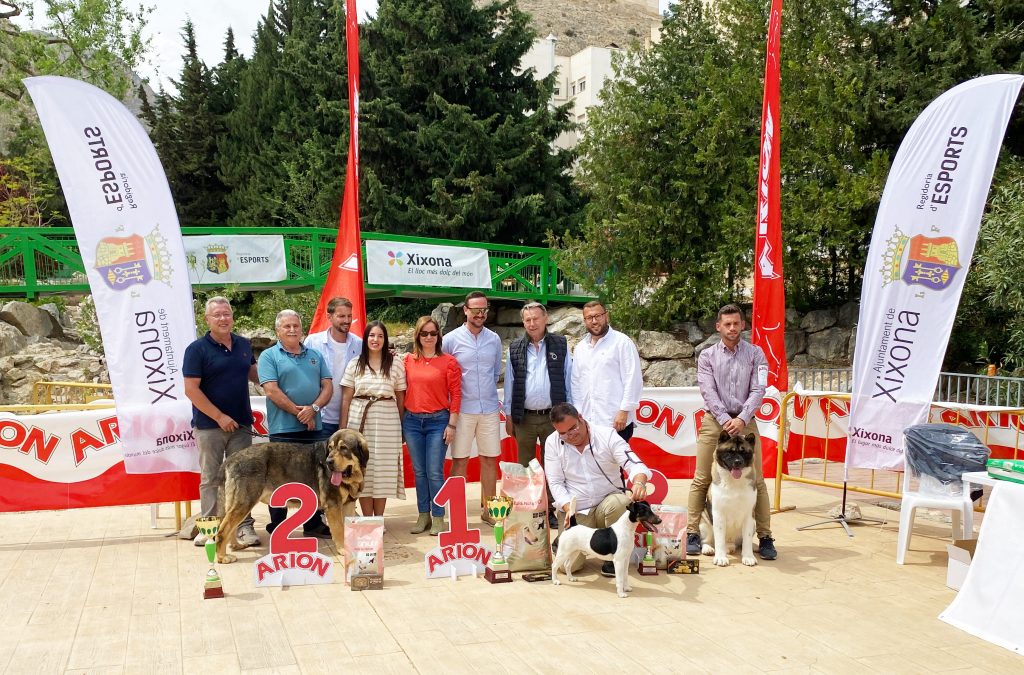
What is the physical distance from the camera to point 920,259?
5.75 meters

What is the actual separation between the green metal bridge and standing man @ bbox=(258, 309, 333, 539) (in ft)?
34.3

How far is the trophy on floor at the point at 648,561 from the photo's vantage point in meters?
4.98

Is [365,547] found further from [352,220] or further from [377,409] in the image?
[352,220]

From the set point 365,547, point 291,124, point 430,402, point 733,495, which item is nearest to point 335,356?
point 430,402

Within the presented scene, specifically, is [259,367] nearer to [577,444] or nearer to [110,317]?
[110,317]

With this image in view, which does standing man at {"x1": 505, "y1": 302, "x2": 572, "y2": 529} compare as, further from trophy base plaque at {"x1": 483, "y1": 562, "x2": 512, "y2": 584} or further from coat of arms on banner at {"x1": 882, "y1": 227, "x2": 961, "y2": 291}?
coat of arms on banner at {"x1": 882, "y1": 227, "x2": 961, "y2": 291}

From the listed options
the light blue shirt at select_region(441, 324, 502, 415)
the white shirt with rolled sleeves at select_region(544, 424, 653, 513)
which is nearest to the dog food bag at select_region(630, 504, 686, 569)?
the white shirt with rolled sleeves at select_region(544, 424, 653, 513)

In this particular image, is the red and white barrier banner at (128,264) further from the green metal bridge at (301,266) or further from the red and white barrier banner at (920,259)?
Result: the green metal bridge at (301,266)

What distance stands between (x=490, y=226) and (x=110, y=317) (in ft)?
55.0

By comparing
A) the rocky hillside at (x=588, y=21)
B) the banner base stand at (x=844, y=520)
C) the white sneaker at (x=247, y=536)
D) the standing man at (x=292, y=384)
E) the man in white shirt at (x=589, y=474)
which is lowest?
the banner base stand at (x=844, y=520)

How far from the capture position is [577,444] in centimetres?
489

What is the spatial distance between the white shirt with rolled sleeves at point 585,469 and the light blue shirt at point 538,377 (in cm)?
84

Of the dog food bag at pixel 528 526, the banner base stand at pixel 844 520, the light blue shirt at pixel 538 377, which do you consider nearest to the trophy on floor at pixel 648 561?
the dog food bag at pixel 528 526

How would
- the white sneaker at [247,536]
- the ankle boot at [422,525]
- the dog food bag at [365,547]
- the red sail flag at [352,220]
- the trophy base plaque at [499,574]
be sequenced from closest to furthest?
the dog food bag at [365,547] < the trophy base plaque at [499,574] < the white sneaker at [247,536] < the ankle boot at [422,525] < the red sail flag at [352,220]
